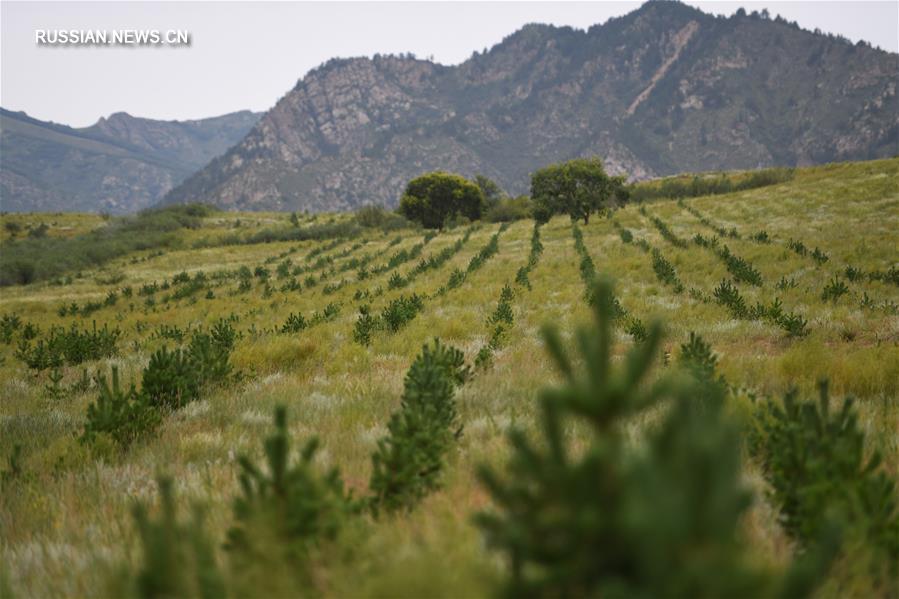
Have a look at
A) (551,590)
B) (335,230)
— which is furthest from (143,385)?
(335,230)

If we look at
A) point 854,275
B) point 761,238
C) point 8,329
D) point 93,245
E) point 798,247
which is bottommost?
point 8,329

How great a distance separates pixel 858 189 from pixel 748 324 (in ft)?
119

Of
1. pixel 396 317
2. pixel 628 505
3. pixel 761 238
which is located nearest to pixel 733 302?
pixel 396 317

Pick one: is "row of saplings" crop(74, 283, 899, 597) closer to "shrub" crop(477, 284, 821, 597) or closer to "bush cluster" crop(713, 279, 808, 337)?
"shrub" crop(477, 284, 821, 597)

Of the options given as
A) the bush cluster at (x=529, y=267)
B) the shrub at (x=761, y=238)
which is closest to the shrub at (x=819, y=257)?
the shrub at (x=761, y=238)

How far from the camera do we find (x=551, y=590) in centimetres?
→ 127

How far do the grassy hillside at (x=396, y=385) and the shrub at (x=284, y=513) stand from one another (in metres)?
0.10

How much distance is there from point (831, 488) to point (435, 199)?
213 feet

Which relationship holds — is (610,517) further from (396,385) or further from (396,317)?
(396,317)

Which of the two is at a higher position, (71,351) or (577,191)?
(577,191)

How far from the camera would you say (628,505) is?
37.7 inches

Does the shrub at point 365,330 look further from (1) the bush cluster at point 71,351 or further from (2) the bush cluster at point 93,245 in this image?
(2) the bush cluster at point 93,245

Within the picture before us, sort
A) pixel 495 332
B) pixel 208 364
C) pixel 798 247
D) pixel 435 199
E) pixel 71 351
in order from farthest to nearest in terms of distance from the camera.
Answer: pixel 435 199, pixel 798 247, pixel 71 351, pixel 495 332, pixel 208 364

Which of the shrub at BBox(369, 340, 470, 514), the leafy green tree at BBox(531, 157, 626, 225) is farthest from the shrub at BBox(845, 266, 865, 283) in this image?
the leafy green tree at BBox(531, 157, 626, 225)
